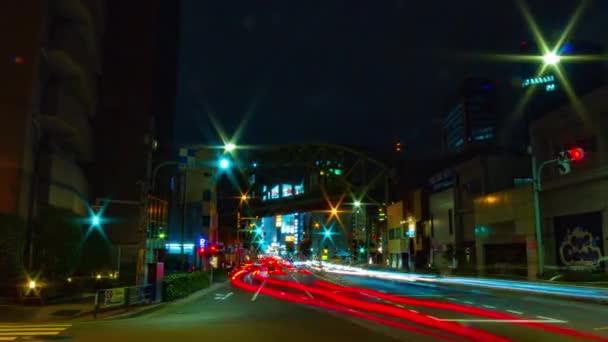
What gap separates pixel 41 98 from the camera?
37.7 metres

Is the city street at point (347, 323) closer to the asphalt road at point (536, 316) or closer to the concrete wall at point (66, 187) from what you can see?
the asphalt road at point (536, 316)

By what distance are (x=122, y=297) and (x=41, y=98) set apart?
790 inches

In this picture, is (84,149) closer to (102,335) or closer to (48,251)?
(48,251)

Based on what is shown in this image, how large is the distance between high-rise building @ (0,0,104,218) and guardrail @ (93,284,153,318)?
37.3ft

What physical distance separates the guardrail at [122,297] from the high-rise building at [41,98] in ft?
37.3

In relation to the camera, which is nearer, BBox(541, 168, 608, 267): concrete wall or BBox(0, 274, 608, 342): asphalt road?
BBox(0, 274, 608, 342): asphalt road

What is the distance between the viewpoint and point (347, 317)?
19.9 meters

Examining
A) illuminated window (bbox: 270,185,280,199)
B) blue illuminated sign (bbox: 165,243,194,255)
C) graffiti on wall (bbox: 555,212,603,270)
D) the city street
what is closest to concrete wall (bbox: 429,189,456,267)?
graffiti on wall (bbox: 555,212,603,270)

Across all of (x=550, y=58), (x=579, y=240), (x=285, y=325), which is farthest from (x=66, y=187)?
(x=579, y=240)

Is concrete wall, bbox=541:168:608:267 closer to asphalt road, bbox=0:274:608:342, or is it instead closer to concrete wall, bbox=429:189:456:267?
asphalt road, bbox=0:274:608:342

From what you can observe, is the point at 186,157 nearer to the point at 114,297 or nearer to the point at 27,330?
the point at 114,297

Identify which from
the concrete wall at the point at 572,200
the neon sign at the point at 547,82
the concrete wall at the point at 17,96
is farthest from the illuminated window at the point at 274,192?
the concrete wall at the point at 17,96

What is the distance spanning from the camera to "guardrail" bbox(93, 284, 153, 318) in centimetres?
2142

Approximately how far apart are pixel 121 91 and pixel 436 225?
141 feet
